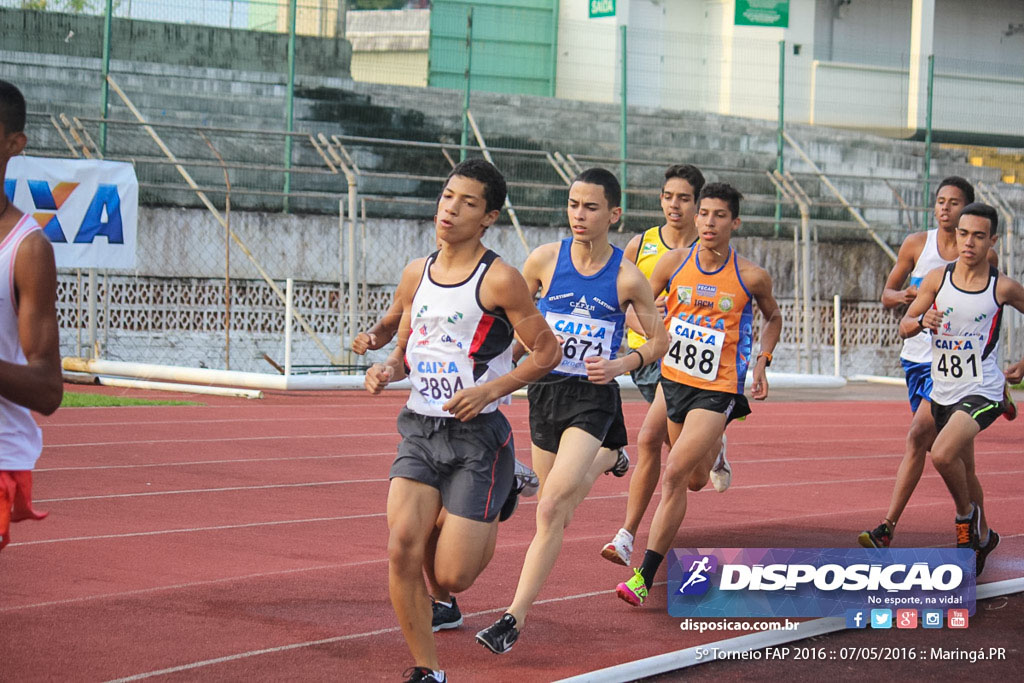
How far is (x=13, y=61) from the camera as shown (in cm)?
2075

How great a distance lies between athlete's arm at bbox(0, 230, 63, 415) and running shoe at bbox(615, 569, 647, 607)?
325cm

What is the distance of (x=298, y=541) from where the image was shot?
25.2 ft

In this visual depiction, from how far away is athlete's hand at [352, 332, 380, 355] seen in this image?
5102 millimetres

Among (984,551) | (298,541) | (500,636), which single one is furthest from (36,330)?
(984,551)

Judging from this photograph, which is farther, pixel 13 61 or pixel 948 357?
pixel 13 61

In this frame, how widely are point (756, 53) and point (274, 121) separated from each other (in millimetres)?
9561

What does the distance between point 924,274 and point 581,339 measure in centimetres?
313

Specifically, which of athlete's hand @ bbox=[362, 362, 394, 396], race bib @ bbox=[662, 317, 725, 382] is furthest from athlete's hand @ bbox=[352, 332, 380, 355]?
race bib @ bbox=[662, 317, 725, 382]

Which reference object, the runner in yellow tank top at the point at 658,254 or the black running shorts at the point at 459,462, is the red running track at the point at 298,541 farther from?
the black running shorts at the point at 459,462

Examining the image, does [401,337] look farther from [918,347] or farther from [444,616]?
[918,347]

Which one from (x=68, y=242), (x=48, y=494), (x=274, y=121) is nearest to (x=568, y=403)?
(x=48, y=494)

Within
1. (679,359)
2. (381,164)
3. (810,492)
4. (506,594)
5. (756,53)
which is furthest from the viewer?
(756,53)

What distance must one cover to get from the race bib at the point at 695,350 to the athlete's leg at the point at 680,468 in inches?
8.8

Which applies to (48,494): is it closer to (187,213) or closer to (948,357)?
(948,357)
